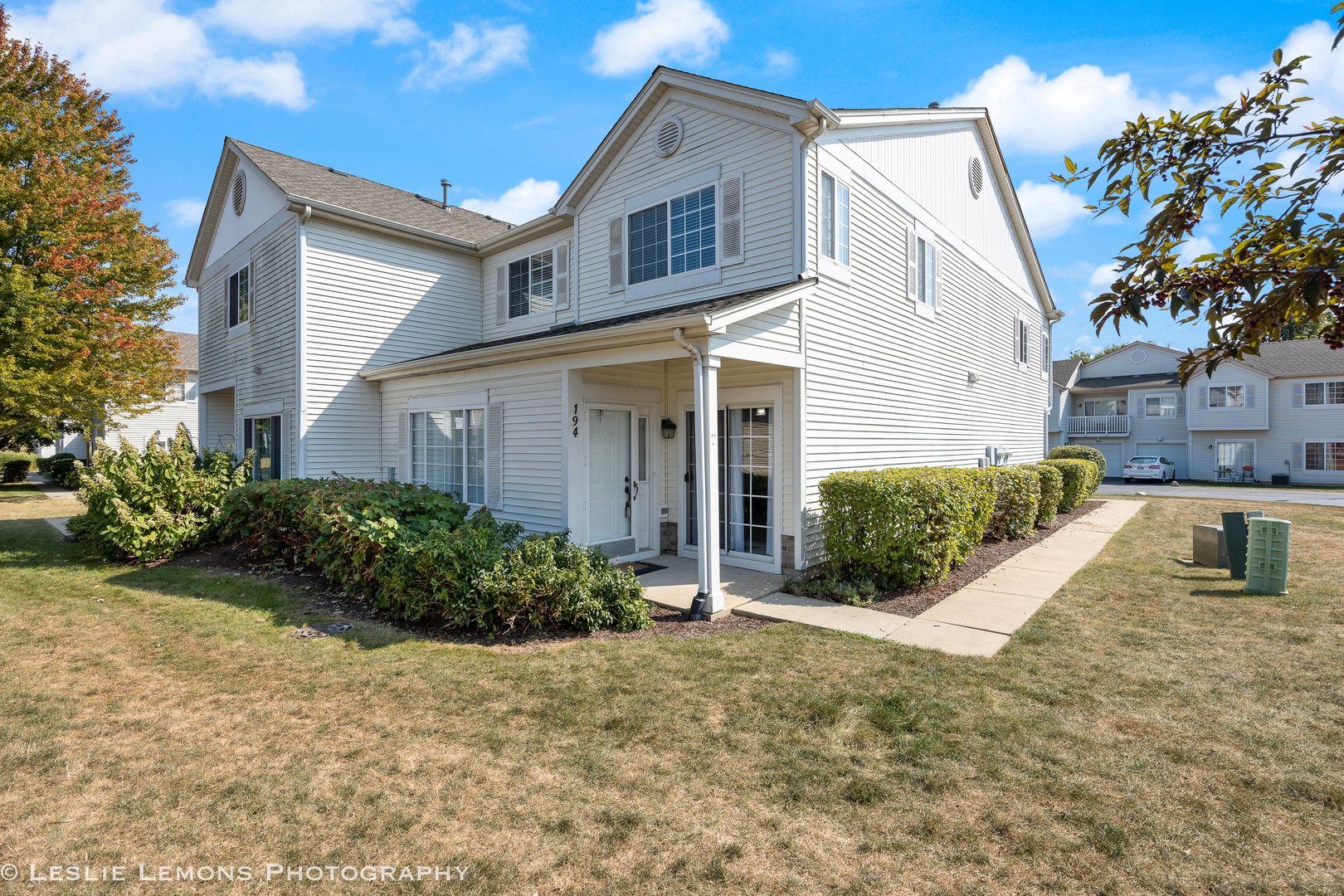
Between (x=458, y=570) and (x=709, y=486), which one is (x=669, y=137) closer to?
(x=709, y=486)

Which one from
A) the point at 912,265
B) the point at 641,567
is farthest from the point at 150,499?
the point at 912,265

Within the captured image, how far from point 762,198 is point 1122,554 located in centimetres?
798

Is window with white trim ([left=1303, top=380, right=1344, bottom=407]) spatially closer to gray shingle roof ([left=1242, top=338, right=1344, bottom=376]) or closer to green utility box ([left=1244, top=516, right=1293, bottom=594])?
gray shingle roof ([left=1242, top=338, right=1344, bottom=376])

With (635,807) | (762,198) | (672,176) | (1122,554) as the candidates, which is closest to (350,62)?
(672,176)

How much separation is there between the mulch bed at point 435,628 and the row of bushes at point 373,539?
0.13 metres

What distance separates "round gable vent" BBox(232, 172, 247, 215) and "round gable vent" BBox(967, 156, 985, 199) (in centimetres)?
1558

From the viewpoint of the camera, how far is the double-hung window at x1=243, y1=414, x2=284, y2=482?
13.0 metres

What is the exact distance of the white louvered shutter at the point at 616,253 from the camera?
10.3 m

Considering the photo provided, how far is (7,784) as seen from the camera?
347 centimetres

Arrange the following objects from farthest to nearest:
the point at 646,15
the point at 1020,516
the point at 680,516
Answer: the point at 1020,516 < the point at 680,516 < the point at 646,15

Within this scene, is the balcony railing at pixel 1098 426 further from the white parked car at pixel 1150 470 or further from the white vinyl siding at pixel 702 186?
the white vinyl siding at pixel 702 186

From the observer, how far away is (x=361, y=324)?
12.5m

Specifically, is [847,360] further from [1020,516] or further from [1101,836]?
[1101,836]

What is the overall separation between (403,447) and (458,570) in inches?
267
